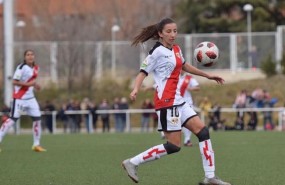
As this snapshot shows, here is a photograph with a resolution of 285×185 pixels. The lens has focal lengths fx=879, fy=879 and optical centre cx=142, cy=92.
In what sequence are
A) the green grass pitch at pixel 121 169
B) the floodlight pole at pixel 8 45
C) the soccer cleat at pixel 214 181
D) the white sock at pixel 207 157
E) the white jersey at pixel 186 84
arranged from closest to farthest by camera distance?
the soccer cleat at pixel 214 181 → the white sock at pixel 207 157 → the green grass pitch at pixel 121 169 → the white jersey at pixel 186 84 → the floodlight pole at pixel 8 45

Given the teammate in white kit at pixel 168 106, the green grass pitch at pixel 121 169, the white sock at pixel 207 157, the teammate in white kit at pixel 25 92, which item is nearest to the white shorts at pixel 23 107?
the teammate in white kit at pixel 25 92

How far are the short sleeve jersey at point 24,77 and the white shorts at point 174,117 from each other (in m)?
7.43

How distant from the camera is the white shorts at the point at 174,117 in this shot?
11125 millimetres

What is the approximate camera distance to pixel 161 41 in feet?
37.1

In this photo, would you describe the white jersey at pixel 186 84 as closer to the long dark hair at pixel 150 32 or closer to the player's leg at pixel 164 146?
the long dark hair at pixel 150 32

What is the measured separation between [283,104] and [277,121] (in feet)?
11.7

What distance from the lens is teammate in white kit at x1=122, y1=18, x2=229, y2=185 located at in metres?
11.1

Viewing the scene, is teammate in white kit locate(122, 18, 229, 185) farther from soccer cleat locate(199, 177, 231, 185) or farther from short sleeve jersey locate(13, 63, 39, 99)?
short sleeve jersey locate(13, 63, 39, 99)

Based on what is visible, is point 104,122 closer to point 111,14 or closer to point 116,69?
point 116,69

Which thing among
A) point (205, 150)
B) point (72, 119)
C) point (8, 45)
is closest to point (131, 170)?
point (205, 150)

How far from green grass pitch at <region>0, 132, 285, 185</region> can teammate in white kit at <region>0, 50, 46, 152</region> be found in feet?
2.12

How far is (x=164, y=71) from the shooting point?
11.2 m

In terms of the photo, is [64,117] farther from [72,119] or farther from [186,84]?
[186,84]

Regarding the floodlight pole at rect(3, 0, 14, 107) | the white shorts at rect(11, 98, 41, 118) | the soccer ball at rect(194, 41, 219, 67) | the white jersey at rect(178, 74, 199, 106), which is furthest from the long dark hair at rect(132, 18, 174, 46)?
the floodlight pole at rect(3, 0, 14, 107)
